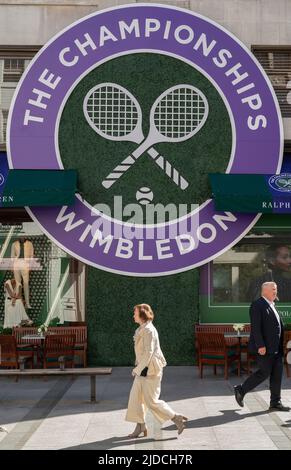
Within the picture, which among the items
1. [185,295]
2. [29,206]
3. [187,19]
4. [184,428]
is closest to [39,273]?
[29,206]

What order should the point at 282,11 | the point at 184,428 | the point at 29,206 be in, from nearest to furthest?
the point at 184,428
the point at 29,206
the point at 282,11

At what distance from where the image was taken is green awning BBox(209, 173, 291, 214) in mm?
16297

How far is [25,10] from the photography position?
56.6ft

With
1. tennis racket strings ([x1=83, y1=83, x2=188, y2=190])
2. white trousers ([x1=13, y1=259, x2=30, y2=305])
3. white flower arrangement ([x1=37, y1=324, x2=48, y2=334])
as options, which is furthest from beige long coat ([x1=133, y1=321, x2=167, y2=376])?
white trousers ([x1=13, y1=259, x2=30, y2=305])

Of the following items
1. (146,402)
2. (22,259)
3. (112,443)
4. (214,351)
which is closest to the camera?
(112,443)

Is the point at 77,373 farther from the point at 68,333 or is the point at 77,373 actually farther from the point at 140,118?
the point at 140,118

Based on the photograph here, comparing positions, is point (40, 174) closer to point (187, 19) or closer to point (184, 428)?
point (187, 19)

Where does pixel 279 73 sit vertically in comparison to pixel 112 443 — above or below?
above

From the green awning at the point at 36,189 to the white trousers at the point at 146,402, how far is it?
7.31 m

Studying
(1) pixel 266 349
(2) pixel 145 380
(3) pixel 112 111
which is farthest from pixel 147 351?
(3) pixel 112 111

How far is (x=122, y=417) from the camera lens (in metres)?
11.0

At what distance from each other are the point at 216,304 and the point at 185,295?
907mm

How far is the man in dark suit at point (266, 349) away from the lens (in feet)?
36.7

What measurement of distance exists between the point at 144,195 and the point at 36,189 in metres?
2.67
